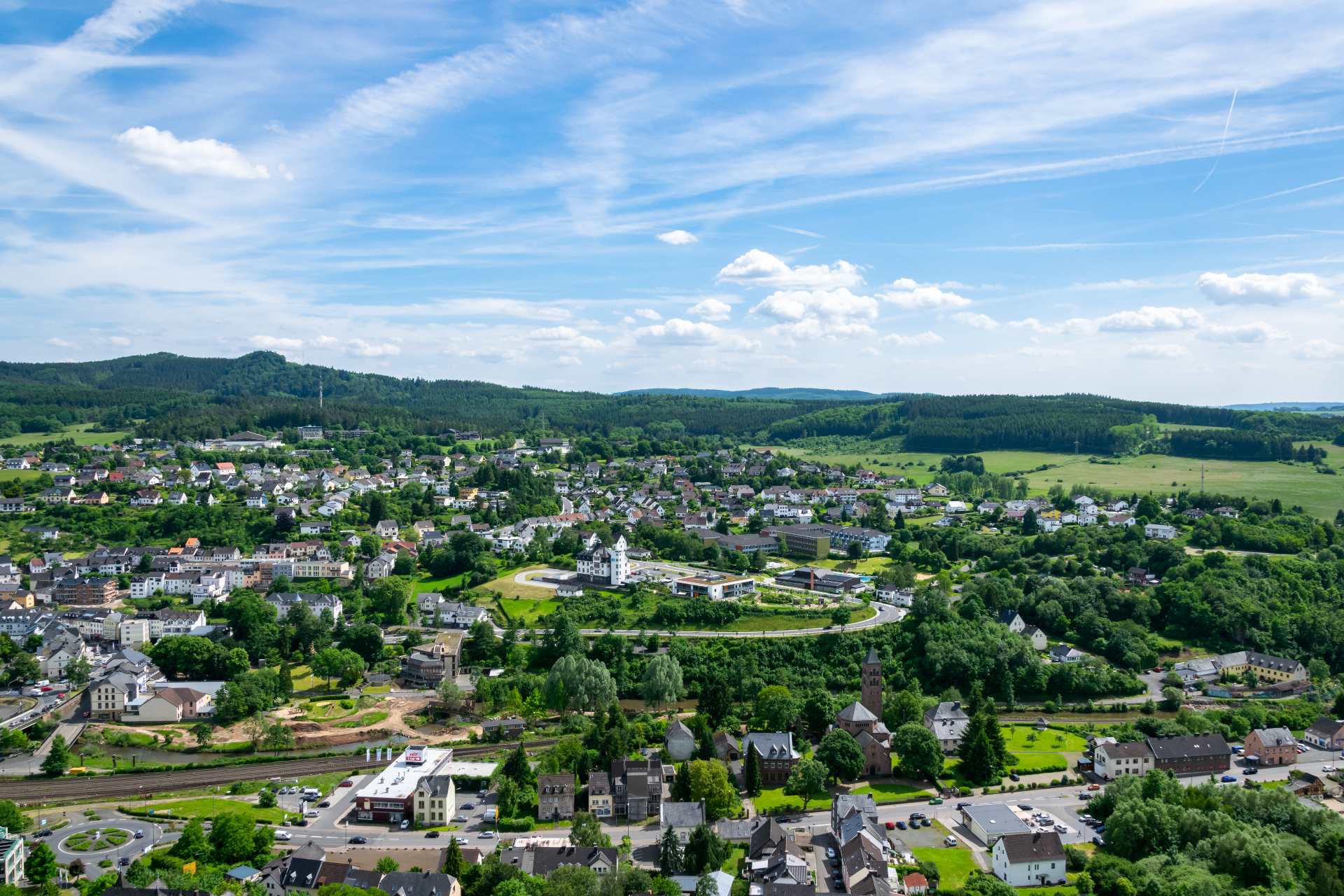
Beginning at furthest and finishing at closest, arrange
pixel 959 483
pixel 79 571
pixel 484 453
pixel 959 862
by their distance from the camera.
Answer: pixel 484 453, pixel 959 483, pixel 79 571, pixel 959 862

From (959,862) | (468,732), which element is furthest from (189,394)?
(959,862)

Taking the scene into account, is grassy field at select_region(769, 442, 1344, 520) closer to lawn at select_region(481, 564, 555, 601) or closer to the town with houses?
the town with houses

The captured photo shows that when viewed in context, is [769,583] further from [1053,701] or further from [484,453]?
[484,453]

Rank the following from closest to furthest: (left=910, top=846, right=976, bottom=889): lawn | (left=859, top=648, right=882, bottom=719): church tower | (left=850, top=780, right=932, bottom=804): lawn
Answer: (left=910, top=846, right=976, bottom=889): lawn < (left=850, top=780, right=932, bottom=804): lawn < (left=859, top=648, right=882, bottom=719): church tower

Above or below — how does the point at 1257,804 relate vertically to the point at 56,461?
below

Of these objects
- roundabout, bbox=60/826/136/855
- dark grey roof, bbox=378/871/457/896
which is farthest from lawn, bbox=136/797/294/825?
dark grey roof, bbox=378/871/457/896

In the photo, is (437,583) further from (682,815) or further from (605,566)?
(682,815)

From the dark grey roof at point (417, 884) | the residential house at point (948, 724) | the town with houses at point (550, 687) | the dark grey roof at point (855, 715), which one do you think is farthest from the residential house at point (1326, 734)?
the dark grey roof at point (417, 884)
